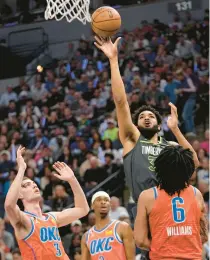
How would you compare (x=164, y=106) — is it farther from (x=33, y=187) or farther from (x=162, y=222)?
(x=162, y=222)

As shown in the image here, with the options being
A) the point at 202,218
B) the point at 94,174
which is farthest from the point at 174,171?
the point at 94,174

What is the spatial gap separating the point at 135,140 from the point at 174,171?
101cm

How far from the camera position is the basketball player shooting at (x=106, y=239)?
7496mm

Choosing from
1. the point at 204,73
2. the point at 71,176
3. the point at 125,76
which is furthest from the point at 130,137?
the point at 125,76

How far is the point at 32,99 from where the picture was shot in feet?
60.2

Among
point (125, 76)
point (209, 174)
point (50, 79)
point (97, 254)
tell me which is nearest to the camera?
point (97, 254)

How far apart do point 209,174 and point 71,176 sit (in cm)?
542

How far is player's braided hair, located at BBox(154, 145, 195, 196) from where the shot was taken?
4980 millimetres

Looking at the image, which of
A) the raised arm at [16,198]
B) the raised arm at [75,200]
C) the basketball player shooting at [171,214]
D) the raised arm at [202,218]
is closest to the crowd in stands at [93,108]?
the raised arm at [75,200]

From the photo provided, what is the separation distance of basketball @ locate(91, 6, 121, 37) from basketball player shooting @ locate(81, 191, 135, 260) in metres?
2.01

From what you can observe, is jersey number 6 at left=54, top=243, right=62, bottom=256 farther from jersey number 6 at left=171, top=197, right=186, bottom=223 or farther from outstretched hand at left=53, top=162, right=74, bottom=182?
jersey number 6 at left=171, top=197, right=186, bottom=223

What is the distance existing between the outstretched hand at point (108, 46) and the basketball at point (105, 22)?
7.7 inches

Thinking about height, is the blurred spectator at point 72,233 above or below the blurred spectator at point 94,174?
below

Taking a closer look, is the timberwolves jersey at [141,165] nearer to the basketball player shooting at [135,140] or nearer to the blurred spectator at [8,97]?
the basketball player shooting at [135,140]
